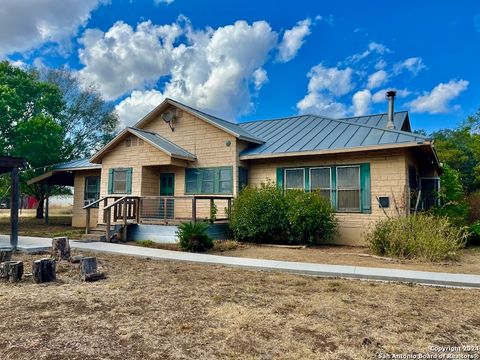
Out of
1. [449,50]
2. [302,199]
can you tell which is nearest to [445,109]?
[449,50]

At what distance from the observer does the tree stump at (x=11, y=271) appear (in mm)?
6160

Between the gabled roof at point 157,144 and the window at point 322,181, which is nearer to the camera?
the window at point 322,181

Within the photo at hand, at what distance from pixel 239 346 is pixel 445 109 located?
41.6 m

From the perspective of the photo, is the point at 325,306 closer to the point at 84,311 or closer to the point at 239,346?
the point at 239,346

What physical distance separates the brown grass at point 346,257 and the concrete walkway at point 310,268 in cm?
68

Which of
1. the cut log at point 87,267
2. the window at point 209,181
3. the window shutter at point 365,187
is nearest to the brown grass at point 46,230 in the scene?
the window at point 209,181

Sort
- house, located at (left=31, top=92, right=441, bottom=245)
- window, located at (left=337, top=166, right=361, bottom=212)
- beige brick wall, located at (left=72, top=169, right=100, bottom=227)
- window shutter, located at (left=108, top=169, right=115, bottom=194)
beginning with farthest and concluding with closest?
1. beige brick wall, located at (left=72, top=169, right=100, bottom=227)
2. window shutter, located at (left=108, top=169, right=115, bottom=194)
3. window, located at (left=337, top=166, right=361, bottom=212)
4. house, located at (left=31, top=92, right=441, bottom=245)

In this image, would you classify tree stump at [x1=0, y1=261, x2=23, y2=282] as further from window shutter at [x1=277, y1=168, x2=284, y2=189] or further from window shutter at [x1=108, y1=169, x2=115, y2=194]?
window shutter at [x1=277, y1=168, x2=284, y2=189]

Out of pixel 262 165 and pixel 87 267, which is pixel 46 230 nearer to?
pixel 262 165

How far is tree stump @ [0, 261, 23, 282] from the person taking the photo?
20.2 ft

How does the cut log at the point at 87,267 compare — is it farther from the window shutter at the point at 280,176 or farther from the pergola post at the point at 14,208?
the window shutter at the point at 280,176

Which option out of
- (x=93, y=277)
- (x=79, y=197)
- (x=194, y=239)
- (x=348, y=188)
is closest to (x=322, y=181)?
(x=348, y=188)

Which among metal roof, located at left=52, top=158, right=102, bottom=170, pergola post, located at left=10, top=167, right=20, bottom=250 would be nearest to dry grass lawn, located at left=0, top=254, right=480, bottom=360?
pergola post, located at left=10, top=167, right=20, bottom=250

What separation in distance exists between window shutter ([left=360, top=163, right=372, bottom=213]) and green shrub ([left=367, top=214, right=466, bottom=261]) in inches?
66.8
